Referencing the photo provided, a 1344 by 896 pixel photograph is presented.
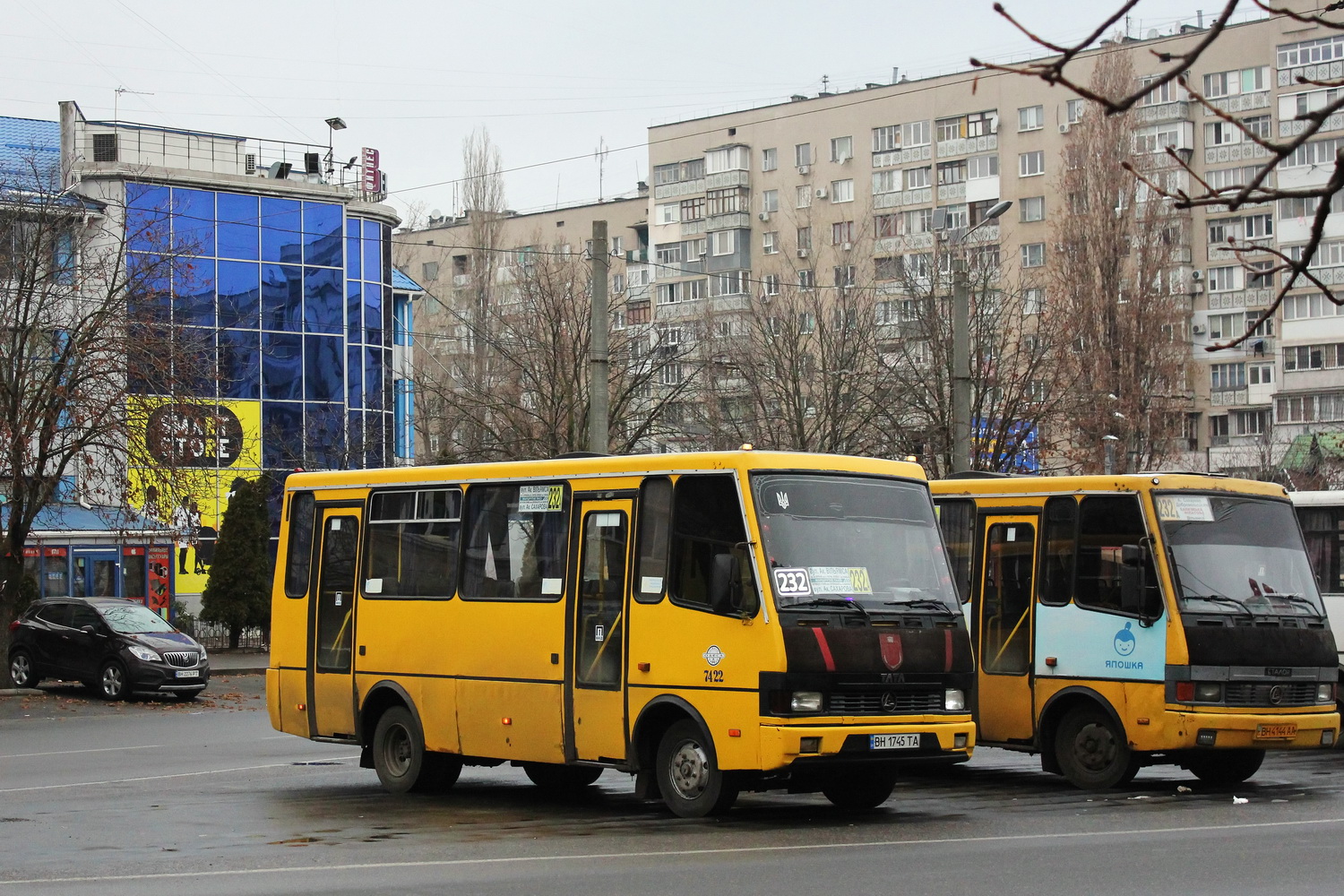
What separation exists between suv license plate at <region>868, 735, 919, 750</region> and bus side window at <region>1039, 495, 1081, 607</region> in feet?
12.3

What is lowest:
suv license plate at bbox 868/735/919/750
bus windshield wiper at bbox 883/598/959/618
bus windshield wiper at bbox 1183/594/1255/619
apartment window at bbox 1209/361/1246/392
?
suv license plate at bbox 868/735/919/750

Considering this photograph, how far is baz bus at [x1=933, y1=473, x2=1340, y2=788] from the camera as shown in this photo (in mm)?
14906

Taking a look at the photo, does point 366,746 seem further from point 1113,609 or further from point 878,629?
point 1113,609

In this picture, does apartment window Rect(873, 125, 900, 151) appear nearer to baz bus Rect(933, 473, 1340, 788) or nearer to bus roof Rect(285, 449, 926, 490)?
baz bus Rect(933, 473, 1340, 788)

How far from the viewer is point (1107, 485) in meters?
15.7

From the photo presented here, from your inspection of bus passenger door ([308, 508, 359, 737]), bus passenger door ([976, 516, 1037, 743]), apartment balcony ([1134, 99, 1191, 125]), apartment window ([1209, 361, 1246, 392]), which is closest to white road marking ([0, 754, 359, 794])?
bus passenger door ([308, 508, 359, 737])

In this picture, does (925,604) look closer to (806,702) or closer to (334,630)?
(806,702)

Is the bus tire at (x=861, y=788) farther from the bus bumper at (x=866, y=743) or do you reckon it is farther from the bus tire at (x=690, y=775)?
the bus tire at (x=690, y=775)

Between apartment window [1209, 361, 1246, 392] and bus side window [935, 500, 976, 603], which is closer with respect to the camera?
bus side window [935, 500, 976, 603]

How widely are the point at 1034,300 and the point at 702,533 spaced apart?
41.1 m

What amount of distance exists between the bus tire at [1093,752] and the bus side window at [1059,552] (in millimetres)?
1070

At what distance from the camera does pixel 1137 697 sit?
15078 mm

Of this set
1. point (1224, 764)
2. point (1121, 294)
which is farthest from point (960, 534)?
point (1121, 294)

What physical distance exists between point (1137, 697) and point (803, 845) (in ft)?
16.2
